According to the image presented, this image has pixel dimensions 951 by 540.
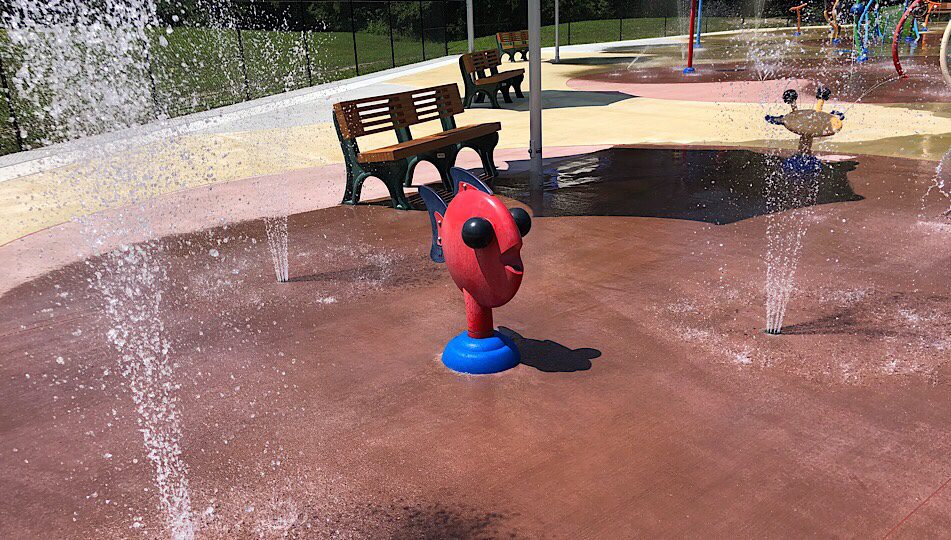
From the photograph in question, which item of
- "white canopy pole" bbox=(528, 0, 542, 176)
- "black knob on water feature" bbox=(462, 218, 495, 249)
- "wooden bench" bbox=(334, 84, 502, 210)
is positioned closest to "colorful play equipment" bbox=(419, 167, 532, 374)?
"black knob on water feature" bbox=(462, 218, 495, 249)

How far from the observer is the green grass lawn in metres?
17.8

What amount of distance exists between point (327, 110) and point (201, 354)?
10337mm

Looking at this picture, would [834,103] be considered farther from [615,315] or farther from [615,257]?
[615,315]

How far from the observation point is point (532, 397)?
3715 millimetres

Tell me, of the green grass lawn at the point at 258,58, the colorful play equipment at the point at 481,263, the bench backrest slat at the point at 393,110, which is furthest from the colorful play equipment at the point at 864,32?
the colorful play equipment at the point at 481,263

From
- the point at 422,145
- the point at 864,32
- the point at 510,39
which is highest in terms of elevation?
the point at 510,39

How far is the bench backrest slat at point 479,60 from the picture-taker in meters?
12.9

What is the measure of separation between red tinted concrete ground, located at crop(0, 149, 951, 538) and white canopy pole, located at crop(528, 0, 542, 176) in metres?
1.85

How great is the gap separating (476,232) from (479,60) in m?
10.5

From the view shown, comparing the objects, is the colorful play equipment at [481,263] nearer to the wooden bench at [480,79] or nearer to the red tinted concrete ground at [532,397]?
the red tinted concrete ground at [532,397]

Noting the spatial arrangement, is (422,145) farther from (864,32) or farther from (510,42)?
(864,32)

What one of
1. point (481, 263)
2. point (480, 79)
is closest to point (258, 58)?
point (480, 79)

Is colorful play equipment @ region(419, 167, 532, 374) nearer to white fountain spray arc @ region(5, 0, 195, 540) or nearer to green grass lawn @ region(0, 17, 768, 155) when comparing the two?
white fountain spray arc @ region(5, 0, 195, 540)

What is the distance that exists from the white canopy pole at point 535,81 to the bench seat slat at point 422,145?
57cm
